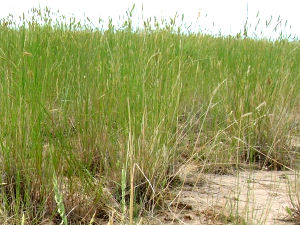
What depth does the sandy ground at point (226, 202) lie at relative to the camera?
1.70m

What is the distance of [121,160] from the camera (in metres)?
1.94

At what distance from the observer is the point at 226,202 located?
1601mm

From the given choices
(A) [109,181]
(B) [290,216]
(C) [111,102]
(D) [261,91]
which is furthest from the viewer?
(D) [261,91]

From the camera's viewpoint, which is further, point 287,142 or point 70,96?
point 287,142

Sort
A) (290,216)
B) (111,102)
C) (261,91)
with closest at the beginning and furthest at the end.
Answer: (290,216)
(111,102)
(261,91)

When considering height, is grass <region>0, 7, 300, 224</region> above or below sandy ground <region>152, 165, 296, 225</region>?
above

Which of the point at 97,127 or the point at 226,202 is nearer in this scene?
the point at 226,202

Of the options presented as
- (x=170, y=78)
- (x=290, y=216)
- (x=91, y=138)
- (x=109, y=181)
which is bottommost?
(x=290, y=216)

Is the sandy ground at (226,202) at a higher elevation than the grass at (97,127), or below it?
below

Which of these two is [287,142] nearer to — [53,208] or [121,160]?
[121,160]

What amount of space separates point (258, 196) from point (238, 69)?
1.16 meters

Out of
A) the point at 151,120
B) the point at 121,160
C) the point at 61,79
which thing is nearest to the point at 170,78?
the point at 151,120

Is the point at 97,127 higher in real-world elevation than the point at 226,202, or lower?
higher

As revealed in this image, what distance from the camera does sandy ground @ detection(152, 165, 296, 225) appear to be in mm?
1702
